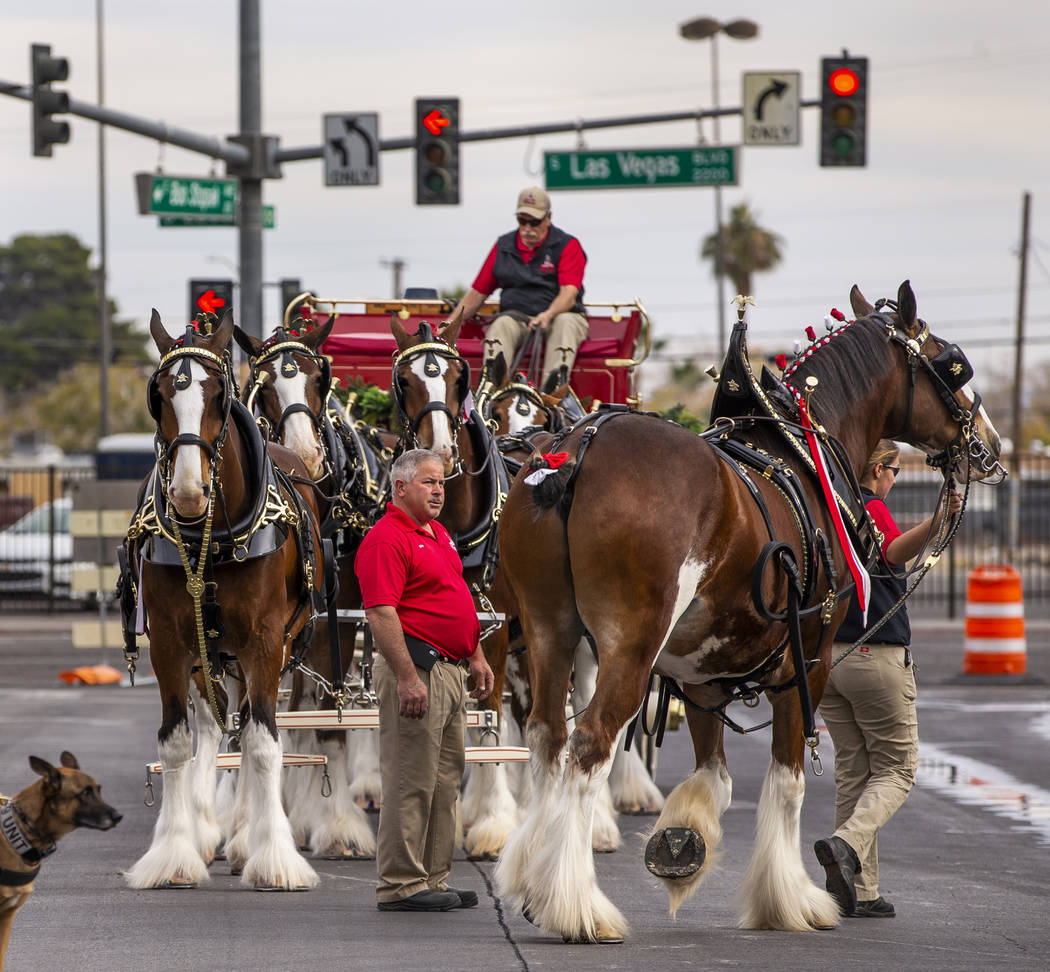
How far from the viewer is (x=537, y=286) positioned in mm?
11930

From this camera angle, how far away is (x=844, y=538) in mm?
7531

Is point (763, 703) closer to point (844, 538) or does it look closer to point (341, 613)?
point (341, 613)

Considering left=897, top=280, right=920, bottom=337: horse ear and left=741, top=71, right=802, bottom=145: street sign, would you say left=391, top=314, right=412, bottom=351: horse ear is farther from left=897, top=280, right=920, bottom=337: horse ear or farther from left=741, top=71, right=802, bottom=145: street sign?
left=741, top=71, right=802, bottom=145: street sign

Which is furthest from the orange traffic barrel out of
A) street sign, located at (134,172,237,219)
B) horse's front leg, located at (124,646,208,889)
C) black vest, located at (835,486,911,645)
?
horse's front leg, located at (124,646,208,889)

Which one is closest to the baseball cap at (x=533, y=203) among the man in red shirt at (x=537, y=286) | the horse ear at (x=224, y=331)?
the man in red shirt at (x=537, y=286)

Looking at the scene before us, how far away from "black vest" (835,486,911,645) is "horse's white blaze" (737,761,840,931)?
92cm

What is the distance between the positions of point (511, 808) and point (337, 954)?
2.96m

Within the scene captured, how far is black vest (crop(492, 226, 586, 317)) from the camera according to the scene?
468 inches

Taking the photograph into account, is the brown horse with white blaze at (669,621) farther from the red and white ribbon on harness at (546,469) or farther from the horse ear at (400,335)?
the horse ear at (400,335)

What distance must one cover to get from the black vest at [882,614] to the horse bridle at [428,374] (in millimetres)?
2185

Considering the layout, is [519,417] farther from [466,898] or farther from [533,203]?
[466,898]

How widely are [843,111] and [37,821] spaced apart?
15.8m

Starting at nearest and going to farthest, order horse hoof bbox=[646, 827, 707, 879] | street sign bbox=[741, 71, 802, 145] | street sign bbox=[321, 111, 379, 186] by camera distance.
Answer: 1. horse hoof bbox=[646, 827, 707, 879]
2. street sign bbox=[321, 111, 379, 186]
3. street sign bbox=[741, 71, 802, 145]

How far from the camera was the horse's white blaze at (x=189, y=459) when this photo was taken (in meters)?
7.48
